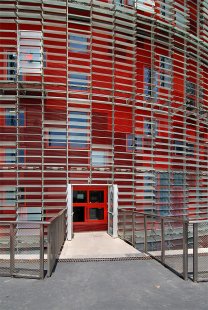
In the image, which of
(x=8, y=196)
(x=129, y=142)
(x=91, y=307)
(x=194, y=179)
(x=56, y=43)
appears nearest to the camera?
(x=91, y=307)

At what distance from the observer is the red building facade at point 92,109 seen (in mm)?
13039

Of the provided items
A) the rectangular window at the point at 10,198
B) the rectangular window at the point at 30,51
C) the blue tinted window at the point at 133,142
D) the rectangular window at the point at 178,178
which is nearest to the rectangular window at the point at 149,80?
the blue tinted window at the point at 133,142

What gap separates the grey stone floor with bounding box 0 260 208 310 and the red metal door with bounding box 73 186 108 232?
677 cm

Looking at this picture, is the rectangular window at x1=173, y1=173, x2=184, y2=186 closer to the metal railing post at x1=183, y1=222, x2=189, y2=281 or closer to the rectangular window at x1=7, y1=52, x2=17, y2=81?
the metal railing post at x1=183, y1=222, x2=189, y2=281

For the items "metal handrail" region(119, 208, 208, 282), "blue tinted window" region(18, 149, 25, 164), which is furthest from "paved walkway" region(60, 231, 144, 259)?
"blue tinted window" region(18, 149, 25, 164)

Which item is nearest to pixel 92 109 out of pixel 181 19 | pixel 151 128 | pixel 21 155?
pixel 151 128

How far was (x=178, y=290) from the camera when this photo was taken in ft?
20.7

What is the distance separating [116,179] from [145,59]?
22.0 feet

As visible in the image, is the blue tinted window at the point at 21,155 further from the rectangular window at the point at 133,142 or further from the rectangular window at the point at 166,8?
the rectangular window at the point at 166,8

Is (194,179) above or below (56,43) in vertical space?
below

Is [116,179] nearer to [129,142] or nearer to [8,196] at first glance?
[129,142]

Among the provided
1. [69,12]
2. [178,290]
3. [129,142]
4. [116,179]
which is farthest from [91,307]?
[69,12]

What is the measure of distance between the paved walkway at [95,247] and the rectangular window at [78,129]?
4111mm

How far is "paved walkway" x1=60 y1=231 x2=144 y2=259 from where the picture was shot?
29.9 ft
